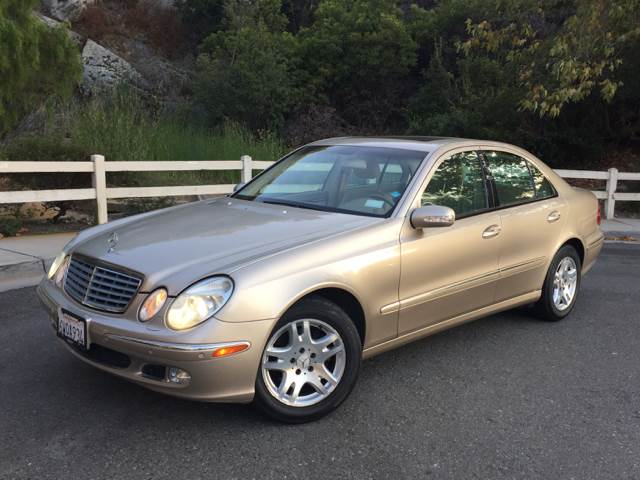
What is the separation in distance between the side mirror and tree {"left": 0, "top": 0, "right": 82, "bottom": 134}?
788 centimetres

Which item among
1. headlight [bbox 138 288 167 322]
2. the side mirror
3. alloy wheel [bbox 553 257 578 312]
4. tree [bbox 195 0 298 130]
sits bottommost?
alloy wheel [bbox 553 257 578 312]

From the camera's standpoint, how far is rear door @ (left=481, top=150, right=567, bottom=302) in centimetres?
489

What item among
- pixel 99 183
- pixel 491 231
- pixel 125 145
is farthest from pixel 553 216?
pixel 125 145

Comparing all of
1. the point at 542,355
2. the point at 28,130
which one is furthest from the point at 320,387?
the point at 28,130

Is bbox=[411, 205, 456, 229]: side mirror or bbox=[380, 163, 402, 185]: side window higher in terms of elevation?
bbox=[380, 163, 402, 185]: side window

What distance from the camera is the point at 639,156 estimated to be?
60.0ft

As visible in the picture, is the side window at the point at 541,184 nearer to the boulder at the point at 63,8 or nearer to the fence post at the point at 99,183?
the fence post at the point at 99,183

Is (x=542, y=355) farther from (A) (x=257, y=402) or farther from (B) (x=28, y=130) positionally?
(B) (x=28, y=130)

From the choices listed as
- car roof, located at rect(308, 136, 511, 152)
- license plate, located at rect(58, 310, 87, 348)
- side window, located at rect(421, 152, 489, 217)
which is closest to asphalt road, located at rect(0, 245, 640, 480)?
license plate, located at rect(58, 310, 87, 348)

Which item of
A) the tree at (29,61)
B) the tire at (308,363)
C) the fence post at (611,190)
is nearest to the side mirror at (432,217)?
the tire at (308,363)

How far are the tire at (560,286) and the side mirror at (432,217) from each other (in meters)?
1.71

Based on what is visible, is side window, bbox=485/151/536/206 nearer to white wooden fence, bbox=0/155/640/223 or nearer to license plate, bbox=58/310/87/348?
license plate, bbox=58/310/87/348

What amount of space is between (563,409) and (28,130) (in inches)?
480

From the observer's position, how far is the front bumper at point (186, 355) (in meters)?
3.15
